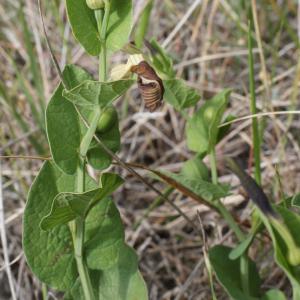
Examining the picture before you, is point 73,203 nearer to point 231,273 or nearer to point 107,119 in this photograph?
point 107,119

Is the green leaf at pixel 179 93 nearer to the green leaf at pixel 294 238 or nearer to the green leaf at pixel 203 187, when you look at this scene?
the green leaf at pixel 203 187

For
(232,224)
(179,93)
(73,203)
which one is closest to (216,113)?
(179,93)

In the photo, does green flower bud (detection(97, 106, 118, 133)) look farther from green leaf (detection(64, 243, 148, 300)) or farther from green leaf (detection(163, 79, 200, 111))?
green leaf (detection(64, 243, 148, 300))

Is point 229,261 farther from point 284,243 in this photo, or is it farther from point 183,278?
point 183,278

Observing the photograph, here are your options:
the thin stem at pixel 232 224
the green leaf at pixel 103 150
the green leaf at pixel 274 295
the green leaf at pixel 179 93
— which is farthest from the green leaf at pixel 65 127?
the green leaf at pixel 274 295

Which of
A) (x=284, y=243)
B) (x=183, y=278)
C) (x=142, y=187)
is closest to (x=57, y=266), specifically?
(x=284, y=243)

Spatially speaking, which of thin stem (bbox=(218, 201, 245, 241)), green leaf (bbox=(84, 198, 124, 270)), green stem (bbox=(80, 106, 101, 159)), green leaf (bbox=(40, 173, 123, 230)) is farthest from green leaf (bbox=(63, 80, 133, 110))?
thin stem (bbox=(218, 201, 245, 241))
